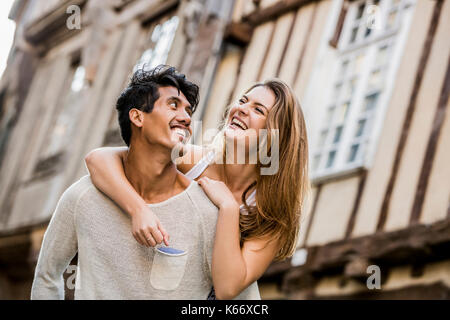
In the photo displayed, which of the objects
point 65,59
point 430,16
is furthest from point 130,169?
point 65,59

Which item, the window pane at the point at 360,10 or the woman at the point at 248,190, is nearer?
the woman at the point at 248,190

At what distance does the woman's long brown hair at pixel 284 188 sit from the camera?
2615 millimetres

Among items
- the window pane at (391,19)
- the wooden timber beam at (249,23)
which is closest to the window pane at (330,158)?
the window pane at (391,19)

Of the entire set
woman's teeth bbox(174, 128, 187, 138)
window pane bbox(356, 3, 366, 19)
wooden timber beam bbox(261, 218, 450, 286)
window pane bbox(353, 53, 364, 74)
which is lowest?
woman's teeth bbox(174, 128, 187, 138)

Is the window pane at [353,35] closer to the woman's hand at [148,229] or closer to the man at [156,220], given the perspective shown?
the man at [156,220]

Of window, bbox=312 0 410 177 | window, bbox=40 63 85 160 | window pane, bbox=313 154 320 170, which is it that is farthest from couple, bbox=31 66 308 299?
window, bbox=40 63 85 160

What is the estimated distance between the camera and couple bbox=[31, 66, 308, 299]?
2498 mm

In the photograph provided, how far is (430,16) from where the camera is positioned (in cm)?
707

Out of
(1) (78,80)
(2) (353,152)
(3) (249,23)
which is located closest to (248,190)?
(2) (353,152)

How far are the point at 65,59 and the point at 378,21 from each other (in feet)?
26.2

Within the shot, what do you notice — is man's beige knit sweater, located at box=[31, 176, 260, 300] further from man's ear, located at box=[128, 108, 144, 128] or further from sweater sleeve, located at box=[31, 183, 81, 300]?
man's ear, located at box=[128, 108, 144, 128]

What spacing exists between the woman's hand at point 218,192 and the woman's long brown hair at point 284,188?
0.35 feet
